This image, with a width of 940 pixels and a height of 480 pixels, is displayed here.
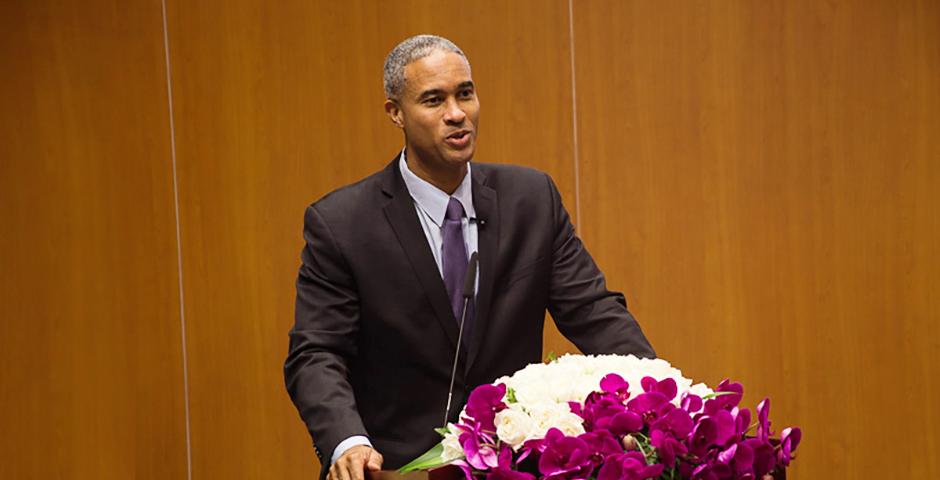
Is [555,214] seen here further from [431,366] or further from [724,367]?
[724,367]

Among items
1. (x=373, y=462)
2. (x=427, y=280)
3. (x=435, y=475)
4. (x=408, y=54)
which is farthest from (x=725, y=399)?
(x=408, y=54)

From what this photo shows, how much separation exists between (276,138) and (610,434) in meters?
3.06

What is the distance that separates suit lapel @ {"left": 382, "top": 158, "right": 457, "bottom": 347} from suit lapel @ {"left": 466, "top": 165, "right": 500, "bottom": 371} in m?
0.05

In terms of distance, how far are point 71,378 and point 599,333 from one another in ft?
8.92

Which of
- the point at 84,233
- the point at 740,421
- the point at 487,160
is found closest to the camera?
the point at 740,421

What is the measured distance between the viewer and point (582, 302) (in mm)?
2600

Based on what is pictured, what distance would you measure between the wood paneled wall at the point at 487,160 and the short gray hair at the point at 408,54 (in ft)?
6.25

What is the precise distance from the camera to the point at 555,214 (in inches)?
105

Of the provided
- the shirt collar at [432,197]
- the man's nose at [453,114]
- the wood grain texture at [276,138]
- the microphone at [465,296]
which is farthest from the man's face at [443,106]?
the wood grain texture at [276,138]

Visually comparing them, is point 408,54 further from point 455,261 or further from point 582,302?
point 582,302

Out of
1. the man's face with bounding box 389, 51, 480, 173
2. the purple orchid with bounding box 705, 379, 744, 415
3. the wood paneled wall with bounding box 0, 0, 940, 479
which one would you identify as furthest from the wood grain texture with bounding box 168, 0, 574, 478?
the purple orchid with bounding box 705, 379, 744, 415

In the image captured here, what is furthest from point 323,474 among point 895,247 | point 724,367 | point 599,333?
point 895,247

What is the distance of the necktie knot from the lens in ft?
8.34

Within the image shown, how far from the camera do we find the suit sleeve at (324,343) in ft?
7.04
